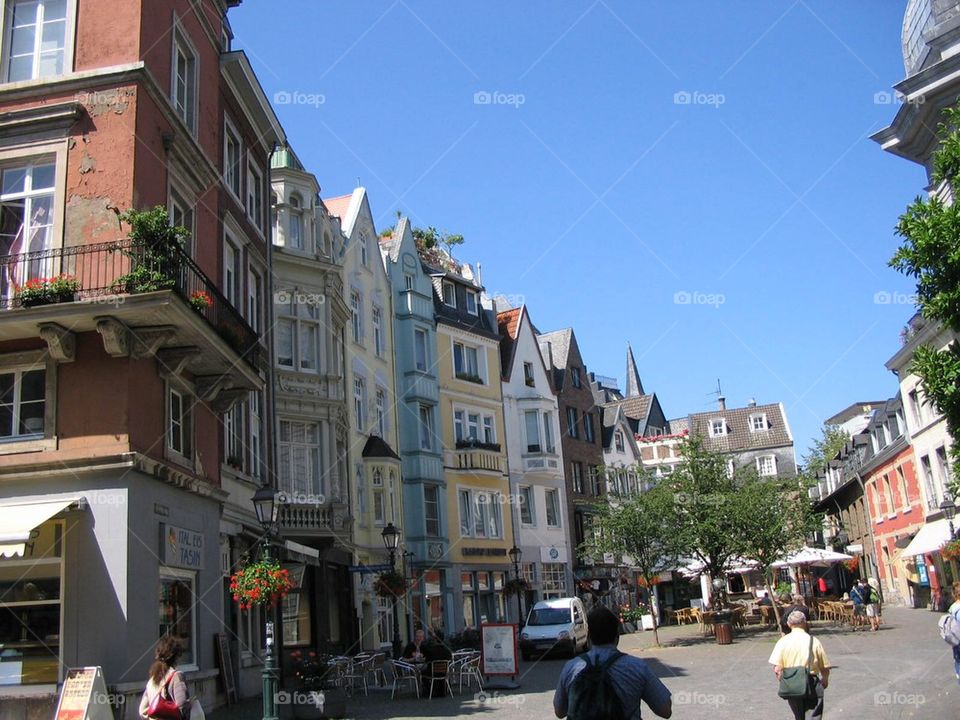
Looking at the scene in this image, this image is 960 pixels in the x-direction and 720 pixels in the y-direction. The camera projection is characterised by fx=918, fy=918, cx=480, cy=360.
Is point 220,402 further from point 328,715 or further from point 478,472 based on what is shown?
point 478,472

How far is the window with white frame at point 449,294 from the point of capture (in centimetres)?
4288

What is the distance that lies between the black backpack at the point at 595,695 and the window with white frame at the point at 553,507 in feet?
135

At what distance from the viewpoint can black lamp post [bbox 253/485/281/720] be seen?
12812 mm

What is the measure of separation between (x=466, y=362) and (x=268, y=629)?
30148 mm

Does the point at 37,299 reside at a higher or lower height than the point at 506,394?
lower

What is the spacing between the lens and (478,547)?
39625 millimetres

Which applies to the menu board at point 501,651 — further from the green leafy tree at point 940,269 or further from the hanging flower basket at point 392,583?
the green leafy tree at point 940,269

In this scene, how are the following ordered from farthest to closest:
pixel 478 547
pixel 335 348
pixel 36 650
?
pixel 478 547
pixel 335 348
pixel 36 650

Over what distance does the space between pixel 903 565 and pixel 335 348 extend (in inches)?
1124

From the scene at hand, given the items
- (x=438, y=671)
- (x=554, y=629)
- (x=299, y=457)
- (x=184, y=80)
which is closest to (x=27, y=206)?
(x=184, y=80)

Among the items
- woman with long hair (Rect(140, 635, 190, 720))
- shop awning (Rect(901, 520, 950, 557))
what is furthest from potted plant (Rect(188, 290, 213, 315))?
shop awning (Rect(901, 520, 950, 557))

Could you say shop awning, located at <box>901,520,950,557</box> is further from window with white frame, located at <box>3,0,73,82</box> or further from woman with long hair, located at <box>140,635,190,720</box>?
window with white frame, located at <box>3,0,73,82</box>

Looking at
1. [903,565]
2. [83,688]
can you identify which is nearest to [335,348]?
[83,688]

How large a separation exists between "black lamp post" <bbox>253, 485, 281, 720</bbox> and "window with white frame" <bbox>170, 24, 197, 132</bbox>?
307 inches
